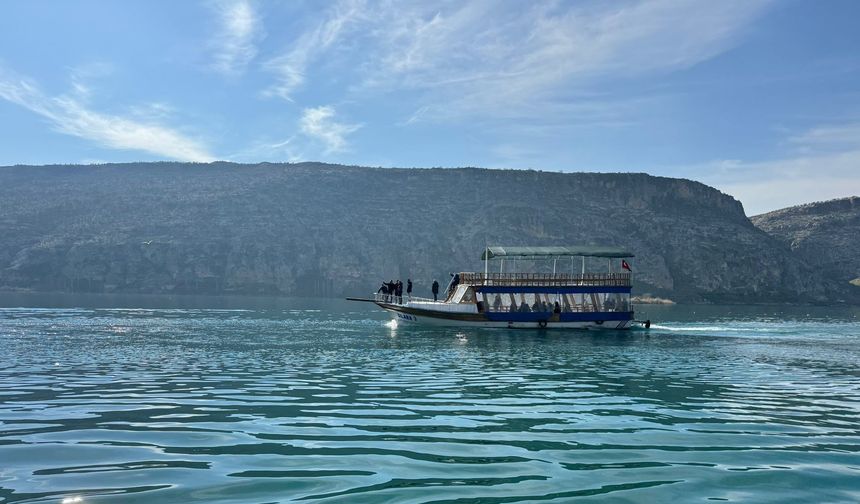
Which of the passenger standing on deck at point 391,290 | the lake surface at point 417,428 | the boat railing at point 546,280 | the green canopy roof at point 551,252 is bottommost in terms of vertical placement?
the lake surface at point 417,428

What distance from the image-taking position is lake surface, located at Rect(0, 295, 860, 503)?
9.85 m

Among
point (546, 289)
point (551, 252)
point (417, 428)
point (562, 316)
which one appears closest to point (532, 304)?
point (546, 289)

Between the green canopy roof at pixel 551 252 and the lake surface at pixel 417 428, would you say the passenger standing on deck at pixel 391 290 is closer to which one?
the green canopy roof at pixel 551 252

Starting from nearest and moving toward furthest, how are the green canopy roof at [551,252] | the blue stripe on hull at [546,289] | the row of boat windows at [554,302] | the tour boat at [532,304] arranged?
the tour boat at [532,304] < the blue stripe on hull at [546,289] < the row of boat windows at [554,302] < the green canopy roof at [551,252]

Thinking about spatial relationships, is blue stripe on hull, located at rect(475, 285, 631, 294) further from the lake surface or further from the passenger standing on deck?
the lake surface

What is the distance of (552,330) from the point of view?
5650 cm

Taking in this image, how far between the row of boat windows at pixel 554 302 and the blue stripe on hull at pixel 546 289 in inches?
11.6

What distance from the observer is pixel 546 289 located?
58594 mm

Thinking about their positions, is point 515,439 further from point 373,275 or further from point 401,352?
point 373,275

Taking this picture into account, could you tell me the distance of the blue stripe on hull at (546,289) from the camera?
5794cm

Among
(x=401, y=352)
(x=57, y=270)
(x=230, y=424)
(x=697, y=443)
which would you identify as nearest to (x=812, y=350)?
(x=401, y=352)

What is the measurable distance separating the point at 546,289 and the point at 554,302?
1274 millimetres

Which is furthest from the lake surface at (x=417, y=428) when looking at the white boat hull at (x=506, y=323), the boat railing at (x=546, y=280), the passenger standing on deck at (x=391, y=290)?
the passenger standing on deck at (x=391, y=290)

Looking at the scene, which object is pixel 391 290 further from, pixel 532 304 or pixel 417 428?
pixel 417 428
